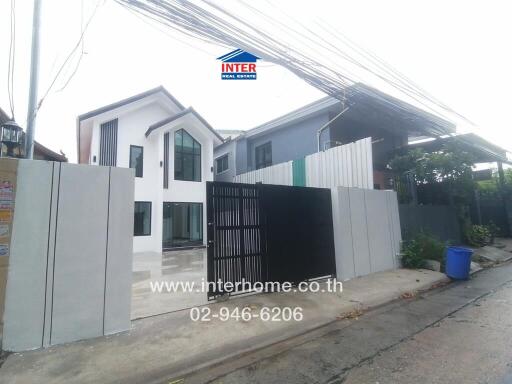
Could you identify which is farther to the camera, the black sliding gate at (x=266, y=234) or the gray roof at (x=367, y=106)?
the gray roof at (x=367, y=106)

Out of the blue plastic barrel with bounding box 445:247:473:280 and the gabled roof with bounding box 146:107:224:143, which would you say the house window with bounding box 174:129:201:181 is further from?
the blue plastic barrel with bounding box 445:247:473:280

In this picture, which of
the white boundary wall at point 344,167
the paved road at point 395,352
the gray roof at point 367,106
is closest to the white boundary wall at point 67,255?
the paved road at point 395,352

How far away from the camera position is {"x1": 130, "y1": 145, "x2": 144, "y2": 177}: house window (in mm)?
13070

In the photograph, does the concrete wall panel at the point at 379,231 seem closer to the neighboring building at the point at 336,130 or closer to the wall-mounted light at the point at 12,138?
the neighboring building at the point at 336,130

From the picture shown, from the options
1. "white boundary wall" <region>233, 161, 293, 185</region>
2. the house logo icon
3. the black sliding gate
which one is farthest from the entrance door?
the black sliding gate

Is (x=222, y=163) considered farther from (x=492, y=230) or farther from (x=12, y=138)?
(x=492, y=230)

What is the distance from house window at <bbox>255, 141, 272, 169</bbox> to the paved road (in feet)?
35.7

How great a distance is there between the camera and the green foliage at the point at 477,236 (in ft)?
40.5

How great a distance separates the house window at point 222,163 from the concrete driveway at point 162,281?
26.7 feet

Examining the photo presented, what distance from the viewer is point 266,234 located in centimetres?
585

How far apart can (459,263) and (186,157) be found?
12.1 m

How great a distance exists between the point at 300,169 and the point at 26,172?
26.9 ft

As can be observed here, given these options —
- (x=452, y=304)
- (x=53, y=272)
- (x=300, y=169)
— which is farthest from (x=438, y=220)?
(x=53, y=272)

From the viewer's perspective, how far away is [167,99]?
14.5 m
